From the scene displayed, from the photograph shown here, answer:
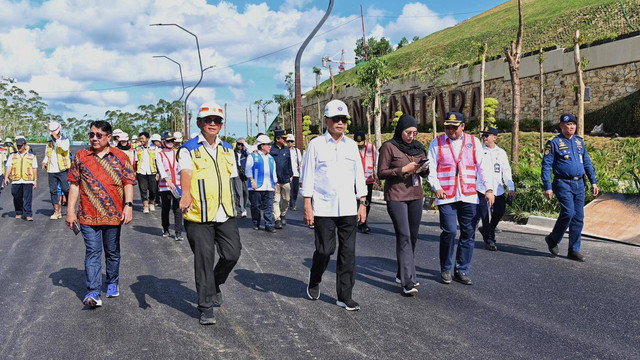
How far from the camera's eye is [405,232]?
595 centimetres

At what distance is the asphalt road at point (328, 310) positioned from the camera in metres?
4.34

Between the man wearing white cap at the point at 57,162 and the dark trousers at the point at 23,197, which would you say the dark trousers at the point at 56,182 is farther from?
the dark trousers at the point at 23,197

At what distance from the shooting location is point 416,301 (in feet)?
18.5

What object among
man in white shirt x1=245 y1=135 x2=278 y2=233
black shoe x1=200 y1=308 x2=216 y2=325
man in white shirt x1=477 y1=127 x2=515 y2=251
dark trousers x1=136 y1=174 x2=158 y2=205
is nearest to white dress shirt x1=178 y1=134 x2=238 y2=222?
black shoe x1=200 y1=308 x2=216 y2=325

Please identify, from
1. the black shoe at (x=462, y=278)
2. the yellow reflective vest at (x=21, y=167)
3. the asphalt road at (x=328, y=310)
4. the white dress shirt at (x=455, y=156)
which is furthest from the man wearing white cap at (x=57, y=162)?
the black shoe at (x=462, y=278)

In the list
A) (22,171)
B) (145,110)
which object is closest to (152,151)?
(22,171)

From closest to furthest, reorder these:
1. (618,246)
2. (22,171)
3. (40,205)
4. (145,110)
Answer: (618,246) → (22,171) → (40,205) → (145,110)

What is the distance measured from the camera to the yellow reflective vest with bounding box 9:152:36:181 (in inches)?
494

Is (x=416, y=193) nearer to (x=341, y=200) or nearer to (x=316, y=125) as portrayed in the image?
(x=341, y=200)

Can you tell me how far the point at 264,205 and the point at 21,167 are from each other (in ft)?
19.5

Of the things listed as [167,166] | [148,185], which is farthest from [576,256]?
[148,185]

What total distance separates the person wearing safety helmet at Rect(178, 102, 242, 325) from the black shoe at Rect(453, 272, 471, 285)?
266 centimetres

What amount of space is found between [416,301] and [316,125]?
62.1 meters

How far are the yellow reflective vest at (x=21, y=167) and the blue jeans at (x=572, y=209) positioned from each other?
10934 mm
